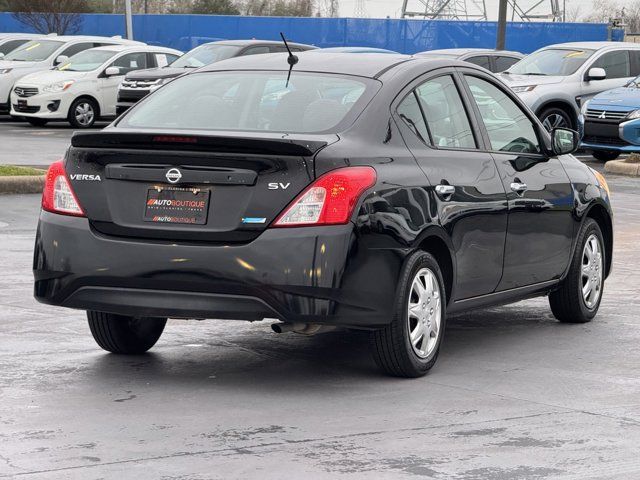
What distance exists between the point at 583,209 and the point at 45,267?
350 cm

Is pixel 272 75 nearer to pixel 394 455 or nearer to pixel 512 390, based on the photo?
pixel 512 390

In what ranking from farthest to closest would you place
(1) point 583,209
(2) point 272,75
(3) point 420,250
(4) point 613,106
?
(4) point 613,106 < (1) point 583,209 < (2) point 272,75 < (3) point 420,250

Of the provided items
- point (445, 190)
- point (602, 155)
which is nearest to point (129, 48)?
point (602, 155)

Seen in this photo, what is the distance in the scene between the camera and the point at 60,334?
27.0 ft

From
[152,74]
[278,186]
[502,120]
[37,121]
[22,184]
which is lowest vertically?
[37,121]

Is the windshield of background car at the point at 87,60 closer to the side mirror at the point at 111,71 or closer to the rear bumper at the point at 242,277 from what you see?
the side mirror at the point at 111,71

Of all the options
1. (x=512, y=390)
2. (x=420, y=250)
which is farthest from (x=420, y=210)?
(x=512, y=390)

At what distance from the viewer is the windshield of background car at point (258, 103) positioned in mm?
7188

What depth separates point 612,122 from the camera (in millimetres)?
22531

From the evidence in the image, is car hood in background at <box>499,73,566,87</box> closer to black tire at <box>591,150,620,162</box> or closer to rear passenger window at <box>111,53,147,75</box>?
black tire at <box>591,150,620,162</box>

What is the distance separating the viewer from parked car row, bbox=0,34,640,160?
23.0 metres

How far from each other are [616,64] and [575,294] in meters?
17.8

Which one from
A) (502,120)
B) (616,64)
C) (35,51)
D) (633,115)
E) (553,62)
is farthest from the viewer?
(35,51)

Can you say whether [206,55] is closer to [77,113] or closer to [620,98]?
[77,113]
